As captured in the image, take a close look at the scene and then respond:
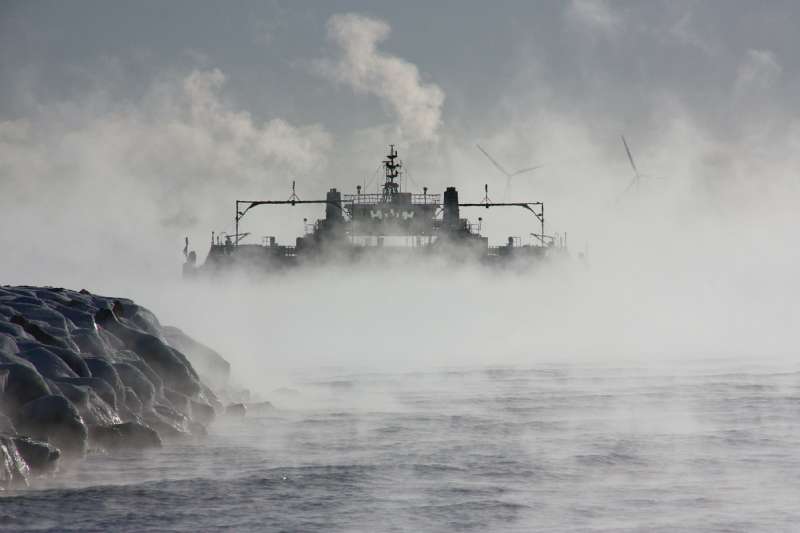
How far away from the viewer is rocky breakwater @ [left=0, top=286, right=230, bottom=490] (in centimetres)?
1731

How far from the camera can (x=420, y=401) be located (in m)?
27.6

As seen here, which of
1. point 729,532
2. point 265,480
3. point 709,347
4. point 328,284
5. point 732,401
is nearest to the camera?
point 729,532

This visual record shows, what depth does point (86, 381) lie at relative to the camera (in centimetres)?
1978

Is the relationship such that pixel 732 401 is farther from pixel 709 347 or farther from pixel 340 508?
pixel 709 347

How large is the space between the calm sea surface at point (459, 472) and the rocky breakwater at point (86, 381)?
62 cm

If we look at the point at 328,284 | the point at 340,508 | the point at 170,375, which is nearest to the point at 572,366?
the point at 170,375

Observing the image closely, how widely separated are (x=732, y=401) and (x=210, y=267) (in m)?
75.4

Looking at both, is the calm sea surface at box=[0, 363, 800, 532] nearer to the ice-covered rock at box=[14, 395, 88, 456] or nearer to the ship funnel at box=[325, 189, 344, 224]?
the ice-covered rock at box=[14, 395, 88, 456]

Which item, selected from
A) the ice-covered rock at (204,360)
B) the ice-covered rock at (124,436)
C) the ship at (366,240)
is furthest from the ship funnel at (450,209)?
the ice-covered rock at (124,436)

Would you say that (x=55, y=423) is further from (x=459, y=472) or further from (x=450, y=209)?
(x=450, y=209)

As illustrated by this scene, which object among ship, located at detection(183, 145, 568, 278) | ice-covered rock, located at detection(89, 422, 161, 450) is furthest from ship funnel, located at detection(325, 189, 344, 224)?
ice-covered rock, located at detection(89, 422, 161, 450)

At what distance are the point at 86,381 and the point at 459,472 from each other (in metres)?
6.83

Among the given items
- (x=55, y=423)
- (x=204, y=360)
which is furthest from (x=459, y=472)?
(x=204, y=360)

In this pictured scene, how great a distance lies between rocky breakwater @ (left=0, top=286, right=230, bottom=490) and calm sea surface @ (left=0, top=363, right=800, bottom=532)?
0.62 meters
